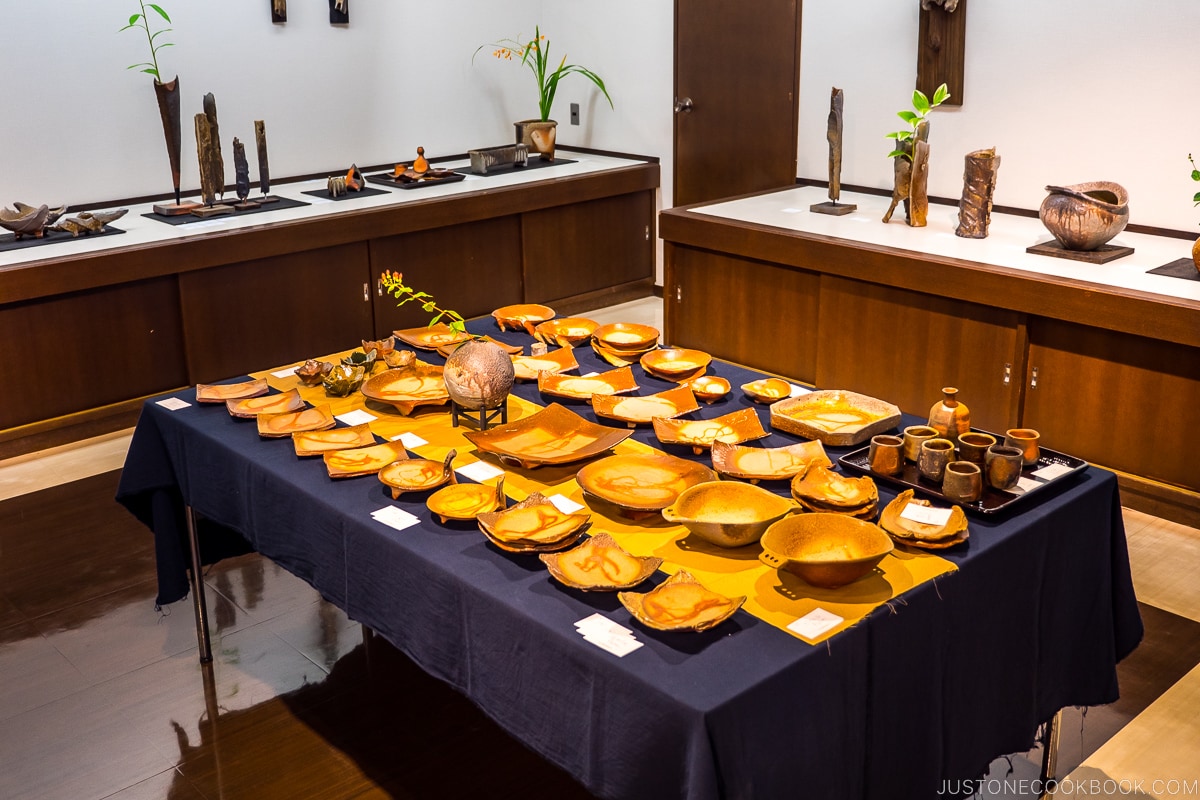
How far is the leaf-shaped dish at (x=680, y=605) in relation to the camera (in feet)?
5.44

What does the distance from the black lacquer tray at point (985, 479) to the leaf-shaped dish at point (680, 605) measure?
0.53 metres

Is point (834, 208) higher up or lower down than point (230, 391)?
higher up

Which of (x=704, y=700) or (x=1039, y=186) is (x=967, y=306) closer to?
(x=1039, y=186)

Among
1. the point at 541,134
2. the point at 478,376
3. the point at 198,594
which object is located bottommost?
the point at 198,594

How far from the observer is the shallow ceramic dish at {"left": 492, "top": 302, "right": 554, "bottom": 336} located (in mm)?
3172

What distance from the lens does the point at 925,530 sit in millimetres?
1910

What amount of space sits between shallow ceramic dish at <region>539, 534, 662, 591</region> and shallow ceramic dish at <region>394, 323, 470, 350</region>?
1.20 m

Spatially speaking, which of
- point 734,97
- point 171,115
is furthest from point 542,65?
point 171,115

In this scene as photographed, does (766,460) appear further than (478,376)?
No

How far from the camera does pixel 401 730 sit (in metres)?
2.50

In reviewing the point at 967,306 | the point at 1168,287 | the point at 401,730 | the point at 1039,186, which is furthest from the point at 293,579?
the point at 1039,186

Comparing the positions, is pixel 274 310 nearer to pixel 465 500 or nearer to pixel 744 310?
pixel 744 310

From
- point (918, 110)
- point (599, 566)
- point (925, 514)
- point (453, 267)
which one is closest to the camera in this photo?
point (599, 566)

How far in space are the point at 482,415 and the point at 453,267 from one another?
2.96 m
